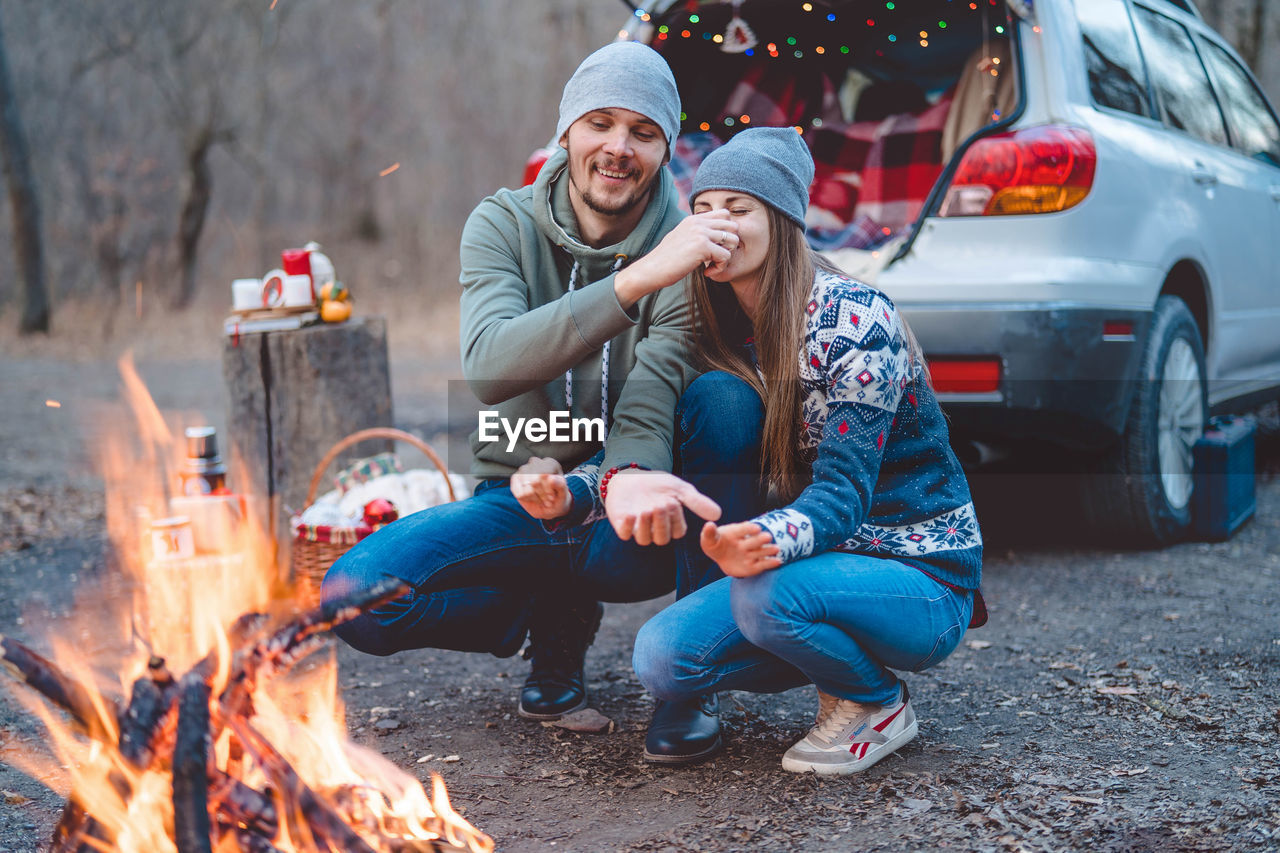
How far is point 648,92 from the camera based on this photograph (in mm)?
2459

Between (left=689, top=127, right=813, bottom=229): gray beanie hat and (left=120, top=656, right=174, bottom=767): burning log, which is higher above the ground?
(left=689, top=127, right=813, bottom=229): gray beanie hat

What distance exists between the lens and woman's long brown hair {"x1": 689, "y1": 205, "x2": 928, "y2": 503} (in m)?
2.26

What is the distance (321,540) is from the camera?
346 centimetres

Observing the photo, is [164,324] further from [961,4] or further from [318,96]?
[961,4]

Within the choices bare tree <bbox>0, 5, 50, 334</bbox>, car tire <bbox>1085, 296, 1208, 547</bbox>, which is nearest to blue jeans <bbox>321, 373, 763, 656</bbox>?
car tire <bbox>1085, 296, 1208, 547</bbox>

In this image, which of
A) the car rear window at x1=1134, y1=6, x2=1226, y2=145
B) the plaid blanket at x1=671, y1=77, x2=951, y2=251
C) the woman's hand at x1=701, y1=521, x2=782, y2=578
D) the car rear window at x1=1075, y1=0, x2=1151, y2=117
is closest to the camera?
the woman's hand at x1=701, y1=521, x2=782, y2=578

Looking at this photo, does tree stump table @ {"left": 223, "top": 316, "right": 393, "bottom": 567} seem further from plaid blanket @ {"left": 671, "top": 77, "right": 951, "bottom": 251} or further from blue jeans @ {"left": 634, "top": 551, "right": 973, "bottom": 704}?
blue jeans @ {"left": 634, "top": 551, "right": 973, "bottom": 704}

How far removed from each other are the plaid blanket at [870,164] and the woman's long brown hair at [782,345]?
6.94ft

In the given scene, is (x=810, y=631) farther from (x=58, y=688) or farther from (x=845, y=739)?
(x=58, y=688)

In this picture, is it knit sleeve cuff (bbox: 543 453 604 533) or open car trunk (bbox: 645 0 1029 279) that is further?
open car trunk (bbox: 645 0 1029 279)

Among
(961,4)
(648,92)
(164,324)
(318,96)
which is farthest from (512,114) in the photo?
(648,92)

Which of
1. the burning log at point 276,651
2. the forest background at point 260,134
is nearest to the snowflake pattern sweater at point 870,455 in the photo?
the burning log at point 276,651

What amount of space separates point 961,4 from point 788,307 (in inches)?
83.1

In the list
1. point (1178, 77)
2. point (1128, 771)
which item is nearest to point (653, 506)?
point (1128, 771)
